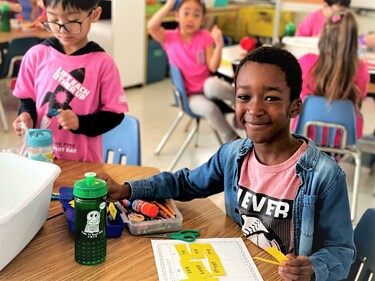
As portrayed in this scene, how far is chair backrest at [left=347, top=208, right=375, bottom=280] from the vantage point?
4.17 ft

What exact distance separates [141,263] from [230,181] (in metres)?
0.36

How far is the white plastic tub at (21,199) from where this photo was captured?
1.04 metres

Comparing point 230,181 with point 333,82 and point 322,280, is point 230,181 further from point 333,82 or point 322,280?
point 333,82

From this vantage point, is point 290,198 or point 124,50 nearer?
point 290,198

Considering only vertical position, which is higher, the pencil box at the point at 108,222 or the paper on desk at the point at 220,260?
the pencil box at the point at 108,222

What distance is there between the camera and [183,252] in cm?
117

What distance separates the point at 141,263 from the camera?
1129 millimetres

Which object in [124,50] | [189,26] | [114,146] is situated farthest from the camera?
[124,50]

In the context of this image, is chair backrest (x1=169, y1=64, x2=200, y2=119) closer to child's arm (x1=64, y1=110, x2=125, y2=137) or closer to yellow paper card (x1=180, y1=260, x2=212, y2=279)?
child's arm (x1=64, y1=110, x2=125, y2=137)

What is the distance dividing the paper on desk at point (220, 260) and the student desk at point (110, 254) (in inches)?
0.6

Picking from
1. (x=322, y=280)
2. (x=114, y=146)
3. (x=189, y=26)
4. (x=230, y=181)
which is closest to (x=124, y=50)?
(x=189, y=26)

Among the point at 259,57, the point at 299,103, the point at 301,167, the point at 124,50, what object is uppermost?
the point at 259,57

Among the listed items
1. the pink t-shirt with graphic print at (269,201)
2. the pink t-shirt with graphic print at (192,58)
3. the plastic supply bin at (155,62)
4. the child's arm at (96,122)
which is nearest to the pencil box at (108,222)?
the pink t-shirt with graphic print at (269,201)

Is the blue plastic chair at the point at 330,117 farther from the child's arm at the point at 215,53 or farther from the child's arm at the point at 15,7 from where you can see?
the child's arm at the point at 15,7
